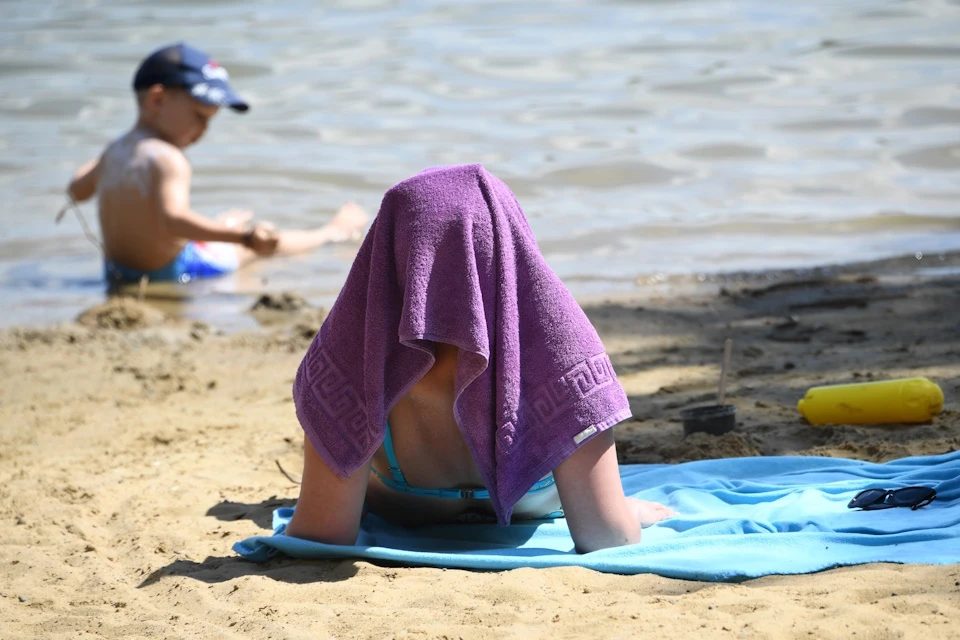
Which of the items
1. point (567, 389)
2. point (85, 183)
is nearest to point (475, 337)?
point (567, 389)

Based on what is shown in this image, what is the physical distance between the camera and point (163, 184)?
21.6ft

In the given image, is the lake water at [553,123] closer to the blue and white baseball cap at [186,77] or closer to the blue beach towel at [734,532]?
the blue and white baseball cap at [186,77]

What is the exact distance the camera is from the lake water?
23.6 feet

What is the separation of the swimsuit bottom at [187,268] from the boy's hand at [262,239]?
401 millimetres

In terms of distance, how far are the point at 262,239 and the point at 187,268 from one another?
0.78 metres

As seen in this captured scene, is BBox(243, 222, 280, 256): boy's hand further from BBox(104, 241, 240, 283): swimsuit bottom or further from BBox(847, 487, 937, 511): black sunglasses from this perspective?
BBox(847, 487, 937, 511): black sunglasses

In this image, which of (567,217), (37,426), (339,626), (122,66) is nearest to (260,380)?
(37,426)

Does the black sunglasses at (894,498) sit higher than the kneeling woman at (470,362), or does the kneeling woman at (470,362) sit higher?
the kneeling woman at (470,362)

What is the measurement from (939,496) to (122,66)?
451 inches

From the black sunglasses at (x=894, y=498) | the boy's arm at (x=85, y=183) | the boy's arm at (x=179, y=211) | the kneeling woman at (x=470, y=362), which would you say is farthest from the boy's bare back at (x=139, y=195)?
the black sunglasses at (x=894, y=498)

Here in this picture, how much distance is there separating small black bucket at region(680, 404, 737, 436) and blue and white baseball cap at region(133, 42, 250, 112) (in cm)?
391

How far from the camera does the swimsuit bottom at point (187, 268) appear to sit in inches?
276

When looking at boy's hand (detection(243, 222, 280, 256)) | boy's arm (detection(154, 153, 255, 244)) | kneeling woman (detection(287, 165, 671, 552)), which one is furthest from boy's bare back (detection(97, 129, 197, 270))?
kneeling woman (detection(287, 165, 671, 552))

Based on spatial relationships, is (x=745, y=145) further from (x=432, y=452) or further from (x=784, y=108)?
(x=432, y=452)
